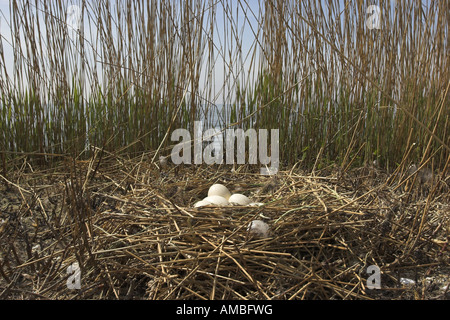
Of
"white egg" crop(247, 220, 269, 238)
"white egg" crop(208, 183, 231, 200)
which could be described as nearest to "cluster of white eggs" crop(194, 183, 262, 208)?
"white egg" crop(208, 183, 231, 200)

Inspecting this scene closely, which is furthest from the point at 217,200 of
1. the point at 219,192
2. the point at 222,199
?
the point at 219,192

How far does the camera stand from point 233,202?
4.39 ft

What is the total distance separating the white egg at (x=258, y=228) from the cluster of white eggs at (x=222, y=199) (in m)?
0.19

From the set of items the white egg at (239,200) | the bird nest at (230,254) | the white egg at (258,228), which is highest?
the white egg at (239,200)

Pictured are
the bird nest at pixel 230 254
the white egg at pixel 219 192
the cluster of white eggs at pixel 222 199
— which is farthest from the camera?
the white egg at pixel 219 192

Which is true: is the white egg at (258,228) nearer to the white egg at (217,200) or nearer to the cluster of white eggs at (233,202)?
the cluster of white eggs at (233,202)

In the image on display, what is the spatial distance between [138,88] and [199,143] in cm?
41

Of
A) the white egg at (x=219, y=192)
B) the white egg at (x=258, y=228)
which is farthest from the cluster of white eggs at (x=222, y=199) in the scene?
the white egg at (x=258, y=228)

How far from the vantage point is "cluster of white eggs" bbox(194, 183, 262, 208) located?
1.32 metres

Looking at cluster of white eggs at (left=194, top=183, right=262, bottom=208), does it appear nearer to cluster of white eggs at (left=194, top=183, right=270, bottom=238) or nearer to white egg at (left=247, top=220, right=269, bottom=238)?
cluster of white eggs at (left=194, top=183, right=270, bottom=238)

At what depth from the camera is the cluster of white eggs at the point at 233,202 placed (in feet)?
3.65

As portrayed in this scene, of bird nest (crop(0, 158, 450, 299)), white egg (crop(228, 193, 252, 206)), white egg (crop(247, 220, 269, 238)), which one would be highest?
white egg (crop(228, 193, 252, 206))

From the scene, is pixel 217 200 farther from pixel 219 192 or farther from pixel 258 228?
pixel 258 228
